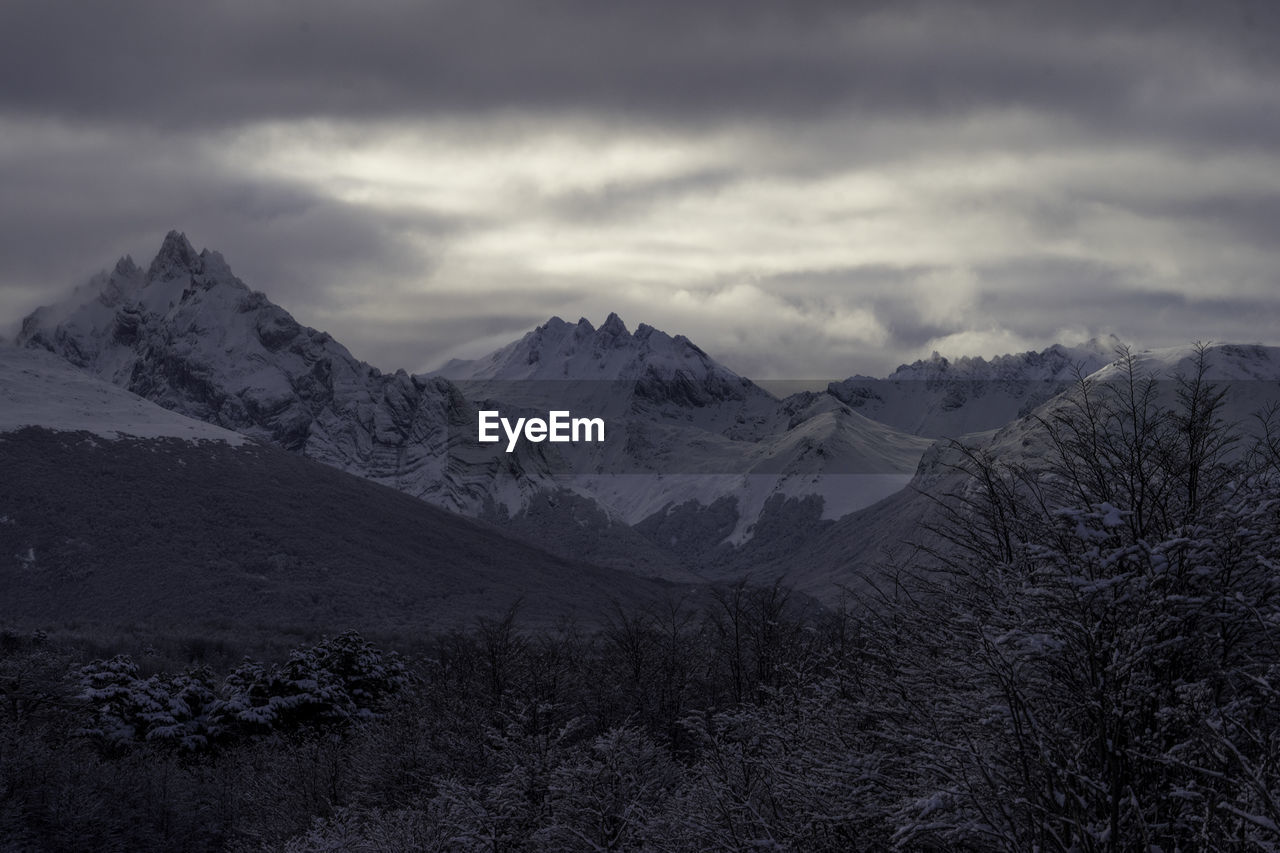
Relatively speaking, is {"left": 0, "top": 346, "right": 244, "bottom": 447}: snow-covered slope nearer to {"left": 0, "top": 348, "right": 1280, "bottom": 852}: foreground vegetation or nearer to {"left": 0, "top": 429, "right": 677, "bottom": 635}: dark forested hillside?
{"left": 0, "top": 429, "right": 677, "bottom": 635}: dark forested hillside

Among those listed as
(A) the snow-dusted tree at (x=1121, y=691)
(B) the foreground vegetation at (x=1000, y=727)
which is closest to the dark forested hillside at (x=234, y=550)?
(B) the foreground vegetation at (x=1000, y=727)

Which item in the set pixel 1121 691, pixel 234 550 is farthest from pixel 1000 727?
pixel 234 550

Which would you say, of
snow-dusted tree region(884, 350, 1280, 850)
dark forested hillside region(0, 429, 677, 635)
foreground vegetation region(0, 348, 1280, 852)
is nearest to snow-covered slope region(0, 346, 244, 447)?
dark forested hillside region(0, 429, 677, 635)

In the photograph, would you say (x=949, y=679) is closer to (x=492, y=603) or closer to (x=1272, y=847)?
(x=1272, y=847)

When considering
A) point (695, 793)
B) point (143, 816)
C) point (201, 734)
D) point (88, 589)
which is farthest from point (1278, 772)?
point (88, 589)

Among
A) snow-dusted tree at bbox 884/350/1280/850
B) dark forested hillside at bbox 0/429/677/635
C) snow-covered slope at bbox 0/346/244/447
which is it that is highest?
snow-covered slope at bbox 0/346/244/447

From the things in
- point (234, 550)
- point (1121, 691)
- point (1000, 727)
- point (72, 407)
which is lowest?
point (234, 550)

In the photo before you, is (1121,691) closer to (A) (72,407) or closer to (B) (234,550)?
(B) (234,550)

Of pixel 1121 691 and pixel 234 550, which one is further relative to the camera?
pixel 234 550

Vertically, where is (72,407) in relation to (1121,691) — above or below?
above
